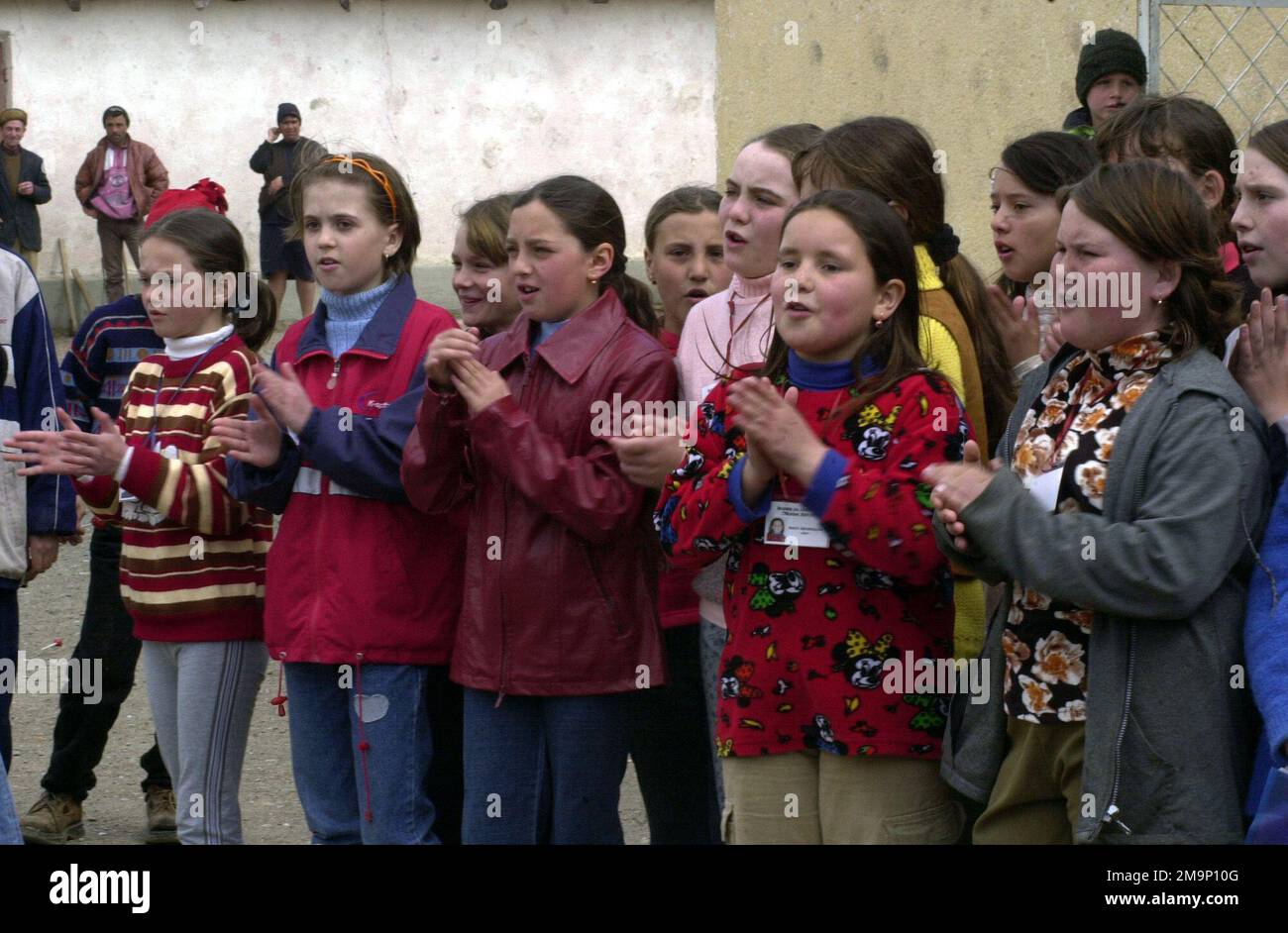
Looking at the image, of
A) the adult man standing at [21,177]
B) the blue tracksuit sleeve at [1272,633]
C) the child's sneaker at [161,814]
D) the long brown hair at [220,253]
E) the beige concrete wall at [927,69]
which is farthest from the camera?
the adult man standing at [21,177]

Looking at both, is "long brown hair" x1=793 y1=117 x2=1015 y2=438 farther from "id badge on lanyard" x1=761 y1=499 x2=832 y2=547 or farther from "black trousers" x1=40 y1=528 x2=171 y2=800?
"black trousers" x1=40 y1=528 x2=171 y2=800

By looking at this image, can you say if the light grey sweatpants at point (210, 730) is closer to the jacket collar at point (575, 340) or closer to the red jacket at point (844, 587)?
the jacket collar at point (575, 340)

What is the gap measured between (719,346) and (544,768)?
102 centimetres

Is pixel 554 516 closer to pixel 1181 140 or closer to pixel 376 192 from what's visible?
pixel 376 192

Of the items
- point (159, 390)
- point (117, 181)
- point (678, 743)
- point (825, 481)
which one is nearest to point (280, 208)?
point (117, 181)

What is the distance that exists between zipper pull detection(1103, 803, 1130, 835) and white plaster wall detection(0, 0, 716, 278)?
17359mm

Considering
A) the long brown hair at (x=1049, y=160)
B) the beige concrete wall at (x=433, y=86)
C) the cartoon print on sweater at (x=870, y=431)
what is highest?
the beige concrete wall at (x=433, y=86)

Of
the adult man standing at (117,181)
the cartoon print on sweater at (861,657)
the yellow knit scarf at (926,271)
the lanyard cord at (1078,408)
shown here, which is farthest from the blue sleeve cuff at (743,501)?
the adult man standing at (117,181)

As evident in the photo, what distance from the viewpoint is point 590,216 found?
3812 mm

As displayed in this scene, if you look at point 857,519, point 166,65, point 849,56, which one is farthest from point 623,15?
point 857,519

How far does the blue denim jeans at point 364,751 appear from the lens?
3.85 m

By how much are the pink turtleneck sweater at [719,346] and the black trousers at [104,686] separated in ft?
6.70

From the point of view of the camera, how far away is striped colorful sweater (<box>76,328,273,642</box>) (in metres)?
4.07
